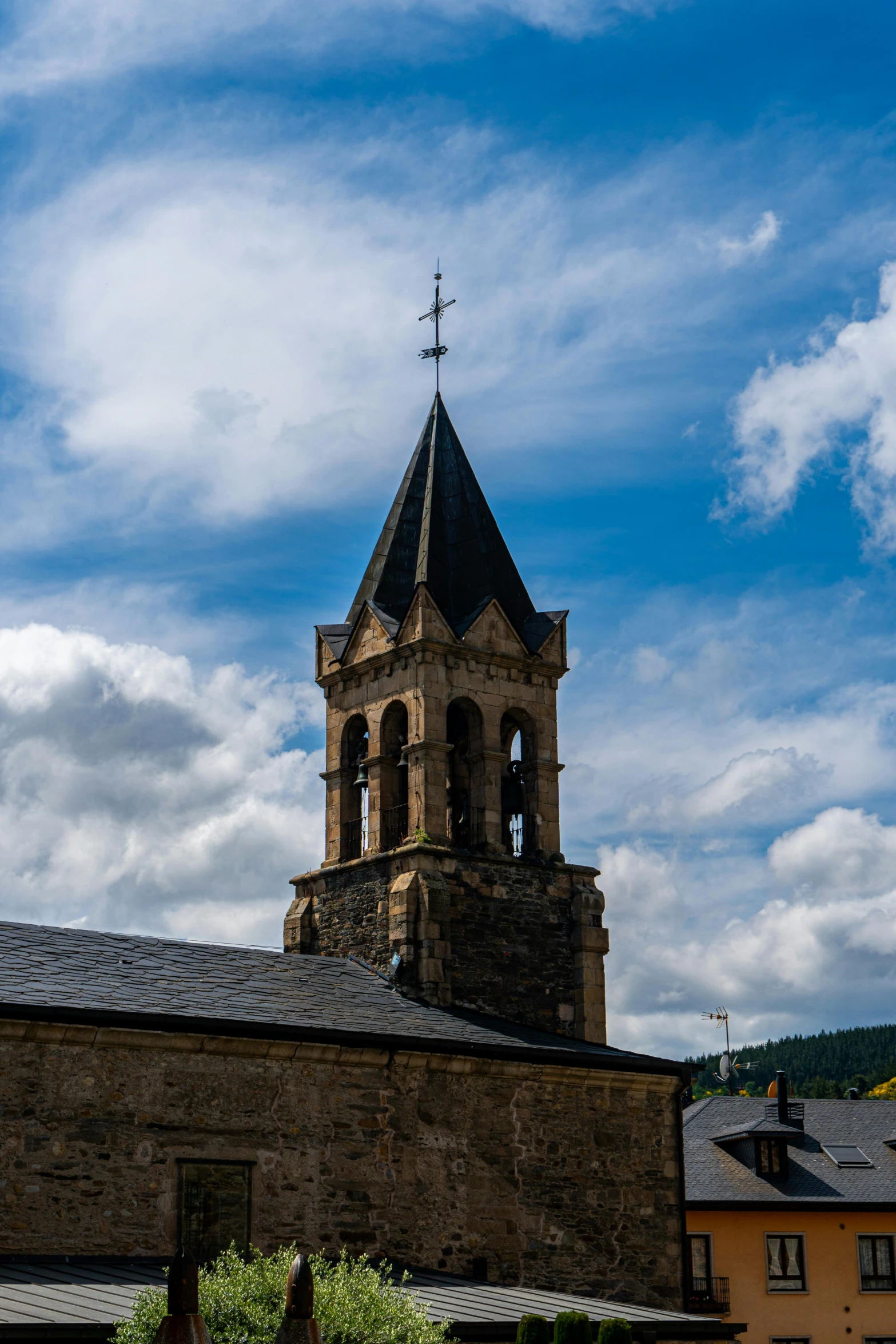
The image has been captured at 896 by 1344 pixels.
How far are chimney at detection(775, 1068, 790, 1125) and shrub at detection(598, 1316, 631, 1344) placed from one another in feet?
78.7

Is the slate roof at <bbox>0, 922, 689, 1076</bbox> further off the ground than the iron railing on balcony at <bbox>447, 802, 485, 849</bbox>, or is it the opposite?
the iron railing on balcony at <bbox>447, 802, 485, 849</bbox>

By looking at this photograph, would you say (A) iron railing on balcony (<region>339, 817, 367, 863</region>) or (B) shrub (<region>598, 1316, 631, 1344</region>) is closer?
(B) shrub (<region>598, 1316, 631, 1344</region>)

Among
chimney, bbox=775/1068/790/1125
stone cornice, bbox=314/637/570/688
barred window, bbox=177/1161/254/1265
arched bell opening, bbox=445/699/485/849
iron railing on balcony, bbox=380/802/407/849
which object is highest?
stone cornice, bbox=314/637/570/688

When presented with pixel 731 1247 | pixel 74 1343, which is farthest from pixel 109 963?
pixel 731 1247

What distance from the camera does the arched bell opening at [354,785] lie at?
25.5m

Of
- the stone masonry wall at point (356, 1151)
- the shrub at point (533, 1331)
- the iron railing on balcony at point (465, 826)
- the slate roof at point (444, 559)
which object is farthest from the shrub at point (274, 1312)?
the slate roof at point (444, 559)

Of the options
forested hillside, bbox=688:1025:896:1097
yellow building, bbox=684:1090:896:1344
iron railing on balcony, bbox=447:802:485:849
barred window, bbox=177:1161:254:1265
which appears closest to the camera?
barred window, bbox=177:1161:254:1265

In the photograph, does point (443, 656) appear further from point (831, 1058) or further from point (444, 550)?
point (831, 1058)

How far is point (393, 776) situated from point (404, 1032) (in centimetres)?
640

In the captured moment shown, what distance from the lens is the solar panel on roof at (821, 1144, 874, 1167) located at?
36125mm

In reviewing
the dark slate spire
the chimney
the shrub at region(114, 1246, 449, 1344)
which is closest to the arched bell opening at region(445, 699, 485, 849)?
the dark slate spire

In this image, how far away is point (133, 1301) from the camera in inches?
556

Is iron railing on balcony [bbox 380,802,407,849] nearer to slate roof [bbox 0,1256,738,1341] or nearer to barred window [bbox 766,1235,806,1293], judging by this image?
slate roof [bbox 0,1256,738,1341]

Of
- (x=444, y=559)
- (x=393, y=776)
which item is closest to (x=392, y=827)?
(x=393, y=776)
